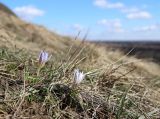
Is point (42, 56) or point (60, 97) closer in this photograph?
point (60, 97)

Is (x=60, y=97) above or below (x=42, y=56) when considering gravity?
below

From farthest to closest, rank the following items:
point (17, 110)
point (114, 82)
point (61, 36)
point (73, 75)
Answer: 1. point (61, 36)
2. point (114, 82)
3. point (73, 75)
4. point (17, 110)

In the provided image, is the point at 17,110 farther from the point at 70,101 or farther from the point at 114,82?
the point at 114,82

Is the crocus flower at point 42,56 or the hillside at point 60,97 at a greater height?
the crocus flower at point 42,56

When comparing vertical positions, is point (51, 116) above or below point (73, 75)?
below

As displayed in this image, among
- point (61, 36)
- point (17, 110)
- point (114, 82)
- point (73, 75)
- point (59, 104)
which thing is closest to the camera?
point (17, 110)

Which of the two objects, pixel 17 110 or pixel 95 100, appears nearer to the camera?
pixel 17 110

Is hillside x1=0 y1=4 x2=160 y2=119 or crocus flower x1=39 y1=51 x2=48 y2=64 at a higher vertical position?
crocus flower x1=39 y1=51 x2=48 y2=64

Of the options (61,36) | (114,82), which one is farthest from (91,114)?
(61,36)

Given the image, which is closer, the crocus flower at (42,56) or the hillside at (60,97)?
the hillside at (60,97)

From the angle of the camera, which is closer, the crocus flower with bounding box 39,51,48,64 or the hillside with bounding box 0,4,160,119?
the hillside with bounding box 0,4,160,119
